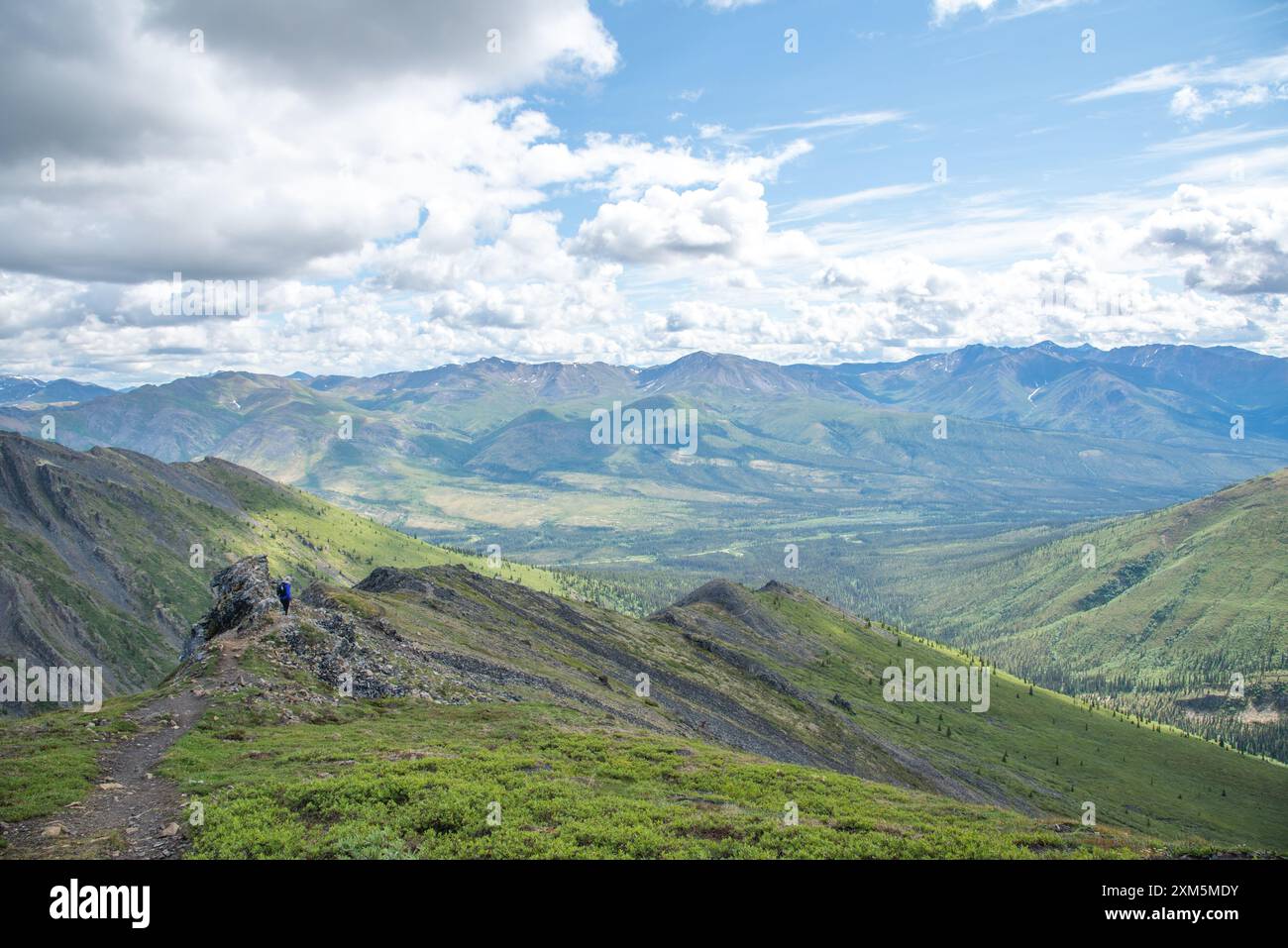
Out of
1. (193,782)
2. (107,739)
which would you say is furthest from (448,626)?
(193,782)

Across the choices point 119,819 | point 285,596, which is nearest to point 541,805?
point 119,819

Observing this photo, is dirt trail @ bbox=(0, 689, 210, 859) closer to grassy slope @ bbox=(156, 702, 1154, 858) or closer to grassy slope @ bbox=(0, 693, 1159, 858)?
grassy slope @ bbox=(0, 693, 1159, 858)

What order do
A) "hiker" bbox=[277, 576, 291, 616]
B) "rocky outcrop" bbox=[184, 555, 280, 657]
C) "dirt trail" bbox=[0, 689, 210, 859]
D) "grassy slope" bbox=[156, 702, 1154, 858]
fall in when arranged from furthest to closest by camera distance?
1. "rocky outcrop" bbox=[184, 555, 280, 657]
2. "hiker" bbox=[277, 576, 291, 616]
3. "grassy slope" bbox=[156, 702, 1154, 858]
4. "dirt trail" bbox=[0, 689, 210, 859]

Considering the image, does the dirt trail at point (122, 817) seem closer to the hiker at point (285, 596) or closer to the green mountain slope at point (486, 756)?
the green mountain slope at point (486, 756)

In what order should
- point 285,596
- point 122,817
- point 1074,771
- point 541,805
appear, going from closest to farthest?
point 122,817 < point 541,805 < point 285,596 < point 1074,771

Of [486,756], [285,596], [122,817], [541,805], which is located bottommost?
[486,756]

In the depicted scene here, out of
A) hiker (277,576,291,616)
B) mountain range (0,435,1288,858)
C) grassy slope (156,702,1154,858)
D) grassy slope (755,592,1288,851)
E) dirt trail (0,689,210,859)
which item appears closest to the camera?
dirt trail (0,689,210,859)

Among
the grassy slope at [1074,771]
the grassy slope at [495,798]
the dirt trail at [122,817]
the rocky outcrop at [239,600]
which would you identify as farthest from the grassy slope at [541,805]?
the grassy slope at [1074,771]

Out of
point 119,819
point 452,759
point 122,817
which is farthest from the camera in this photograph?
point 452,759

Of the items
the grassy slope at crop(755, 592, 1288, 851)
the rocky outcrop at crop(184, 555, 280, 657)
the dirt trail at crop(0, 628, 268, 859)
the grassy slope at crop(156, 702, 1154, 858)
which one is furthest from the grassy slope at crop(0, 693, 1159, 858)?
the grassy slope at crop(755, 592, 1288, 851)

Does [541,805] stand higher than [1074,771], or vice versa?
[541,805]

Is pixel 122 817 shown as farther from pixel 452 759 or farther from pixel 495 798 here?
pixel 495 798

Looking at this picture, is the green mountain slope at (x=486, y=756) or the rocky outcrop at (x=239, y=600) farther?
the rocky outcrop at (x=239, y=600)
